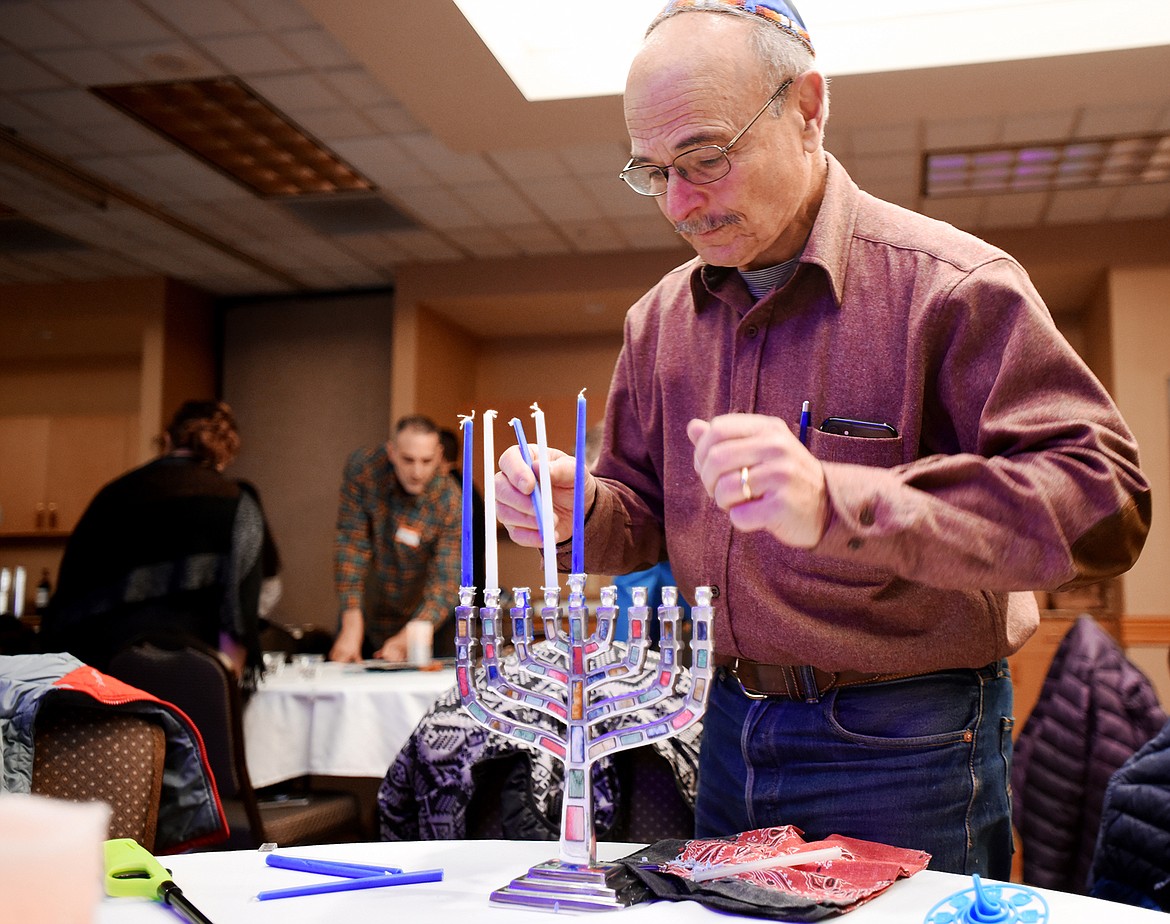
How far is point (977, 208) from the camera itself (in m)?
6.40

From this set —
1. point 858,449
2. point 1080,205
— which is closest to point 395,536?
point 858,449

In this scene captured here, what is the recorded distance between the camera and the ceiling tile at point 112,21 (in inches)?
167

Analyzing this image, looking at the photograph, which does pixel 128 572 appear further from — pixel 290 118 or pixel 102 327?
pixel 102 327

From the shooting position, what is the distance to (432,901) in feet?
3.08

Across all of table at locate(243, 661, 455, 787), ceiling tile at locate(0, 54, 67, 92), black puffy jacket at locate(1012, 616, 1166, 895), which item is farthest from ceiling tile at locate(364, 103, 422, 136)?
black puffy jacket at locate(1012, 616, 1166, 895)

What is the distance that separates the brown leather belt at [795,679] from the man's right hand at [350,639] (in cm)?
322

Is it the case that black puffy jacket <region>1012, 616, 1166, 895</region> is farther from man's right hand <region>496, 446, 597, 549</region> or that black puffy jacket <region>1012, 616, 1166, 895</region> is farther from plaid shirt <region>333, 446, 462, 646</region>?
plaid shirt <region>333, 446, 462, 646</region>

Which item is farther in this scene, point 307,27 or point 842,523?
point 307,27

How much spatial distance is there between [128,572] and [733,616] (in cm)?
241

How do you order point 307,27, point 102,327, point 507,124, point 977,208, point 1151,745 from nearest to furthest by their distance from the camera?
point 1151,745 → point 307,27 → point 507,124 → point 977,208 → point 102,327

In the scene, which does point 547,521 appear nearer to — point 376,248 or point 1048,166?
point 1048,166

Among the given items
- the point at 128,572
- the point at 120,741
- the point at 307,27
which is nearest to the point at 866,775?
the point at 120,741

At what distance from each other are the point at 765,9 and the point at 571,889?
3.05ft

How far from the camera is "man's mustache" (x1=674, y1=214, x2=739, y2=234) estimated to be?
1.17 meters
